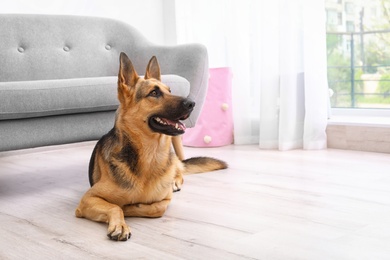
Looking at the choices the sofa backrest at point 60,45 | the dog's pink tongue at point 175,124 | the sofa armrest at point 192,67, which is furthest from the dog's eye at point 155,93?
the sofa backrest at point 60,45

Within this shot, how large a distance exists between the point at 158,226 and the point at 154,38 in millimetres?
3003

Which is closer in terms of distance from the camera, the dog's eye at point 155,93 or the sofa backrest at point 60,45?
the dog's eye at point 155,93

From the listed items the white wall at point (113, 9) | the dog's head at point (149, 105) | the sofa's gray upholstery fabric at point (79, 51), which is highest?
the white wall at point (113, 9)

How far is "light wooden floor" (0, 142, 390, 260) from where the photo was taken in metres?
1.73

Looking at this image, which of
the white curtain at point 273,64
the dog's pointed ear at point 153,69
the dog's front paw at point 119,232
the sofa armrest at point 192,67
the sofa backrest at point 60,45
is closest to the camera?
the dog's front paw at point 119,232

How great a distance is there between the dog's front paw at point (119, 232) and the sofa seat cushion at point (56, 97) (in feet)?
2.89

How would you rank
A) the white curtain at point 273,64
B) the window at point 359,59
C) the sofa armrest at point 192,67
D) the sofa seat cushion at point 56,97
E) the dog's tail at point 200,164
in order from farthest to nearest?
the window at point 359,59 → the white curtain at point 273,64 → the sofa armrest at point 192,67 → the dog's tail at point 200,164 → the sofa seat cushion at point 56,97

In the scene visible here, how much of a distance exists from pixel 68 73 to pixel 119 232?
6.14 ft

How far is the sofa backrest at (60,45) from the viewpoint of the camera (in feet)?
11.1

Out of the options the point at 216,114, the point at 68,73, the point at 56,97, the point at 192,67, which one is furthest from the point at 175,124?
the point at 216,114

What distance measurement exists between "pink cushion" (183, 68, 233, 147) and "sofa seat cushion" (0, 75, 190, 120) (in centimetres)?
118

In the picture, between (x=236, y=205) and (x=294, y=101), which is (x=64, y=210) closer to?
(x=236, y=205)

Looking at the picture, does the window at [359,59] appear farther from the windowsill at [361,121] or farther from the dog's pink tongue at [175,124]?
the dog's pink tongue at [175,124]

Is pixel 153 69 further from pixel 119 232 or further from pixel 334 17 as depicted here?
pixel 334 17
